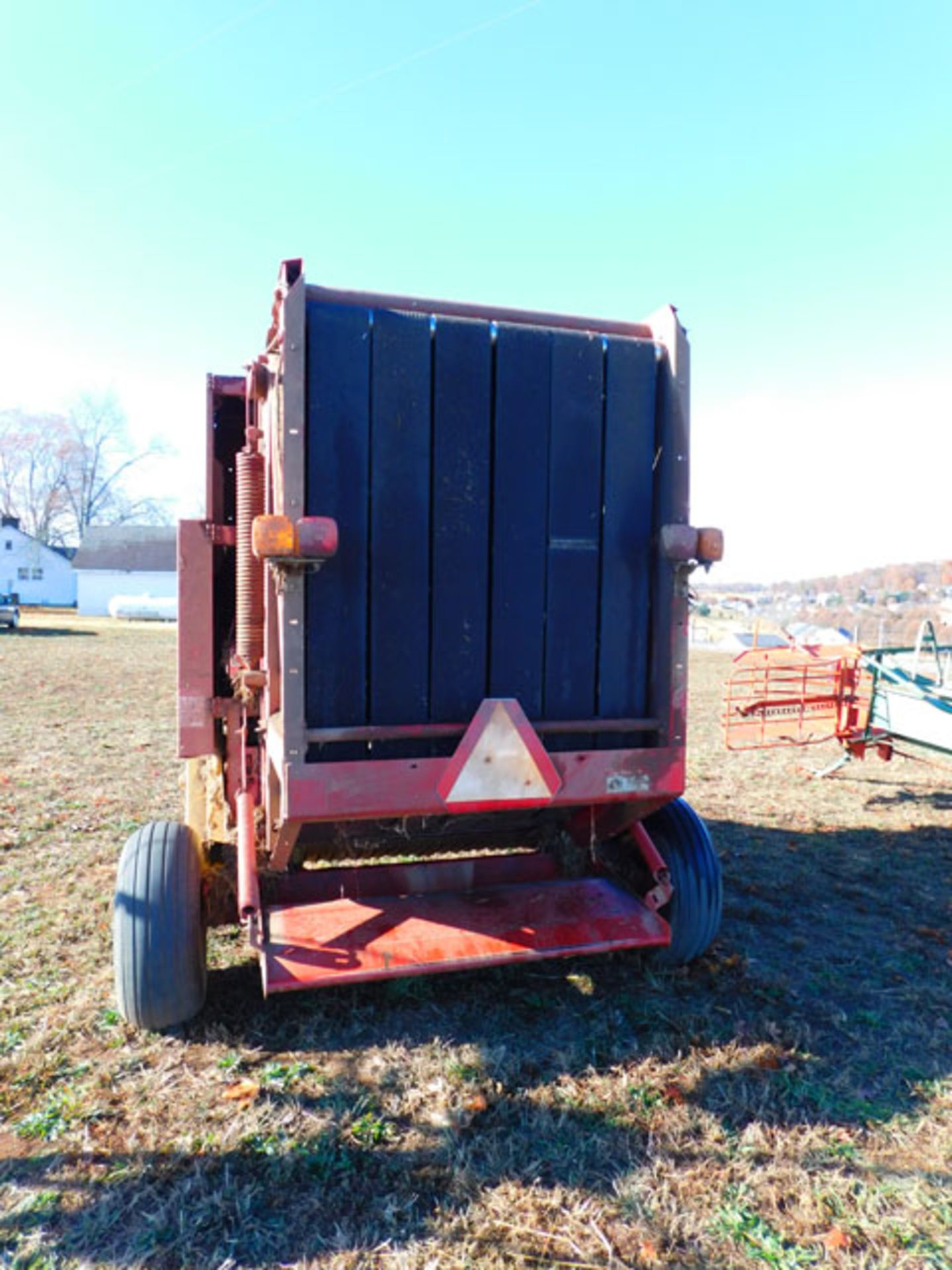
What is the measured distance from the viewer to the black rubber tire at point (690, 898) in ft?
12.5

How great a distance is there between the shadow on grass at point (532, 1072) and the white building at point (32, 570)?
60.7 metres

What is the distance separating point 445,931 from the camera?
11.3ft

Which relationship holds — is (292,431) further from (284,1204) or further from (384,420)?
(284,1204)

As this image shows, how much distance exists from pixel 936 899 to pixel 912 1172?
3.04 m

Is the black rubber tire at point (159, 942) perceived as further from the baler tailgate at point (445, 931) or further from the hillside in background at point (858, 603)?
the hillside in background at point (858, 603)

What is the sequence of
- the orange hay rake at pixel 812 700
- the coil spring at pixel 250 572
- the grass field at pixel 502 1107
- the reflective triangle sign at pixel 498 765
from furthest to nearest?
the orange hay rake at pixel 812 700
the coil spring at pixel 250 572
the reflective triangle sign at pixel 498 765
the grass field at pixel 502 1107

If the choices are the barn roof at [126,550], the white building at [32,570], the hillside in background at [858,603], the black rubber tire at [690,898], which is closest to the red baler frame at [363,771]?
the black rubber tire at [690,898]

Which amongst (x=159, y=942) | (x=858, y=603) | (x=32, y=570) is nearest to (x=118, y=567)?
(x=32, y=570)

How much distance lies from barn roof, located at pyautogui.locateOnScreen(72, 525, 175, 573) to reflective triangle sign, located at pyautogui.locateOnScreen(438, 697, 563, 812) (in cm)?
5325

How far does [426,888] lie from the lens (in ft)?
13.0

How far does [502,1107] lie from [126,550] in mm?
56522

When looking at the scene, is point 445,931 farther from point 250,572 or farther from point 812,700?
point 812,700

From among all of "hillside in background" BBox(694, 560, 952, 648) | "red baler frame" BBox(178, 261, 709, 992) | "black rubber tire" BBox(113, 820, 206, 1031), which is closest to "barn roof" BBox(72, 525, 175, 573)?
"hillside in background" BBox(694, 560, 952, 648)

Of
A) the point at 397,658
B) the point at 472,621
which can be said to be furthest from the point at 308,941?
the point at 472,621
